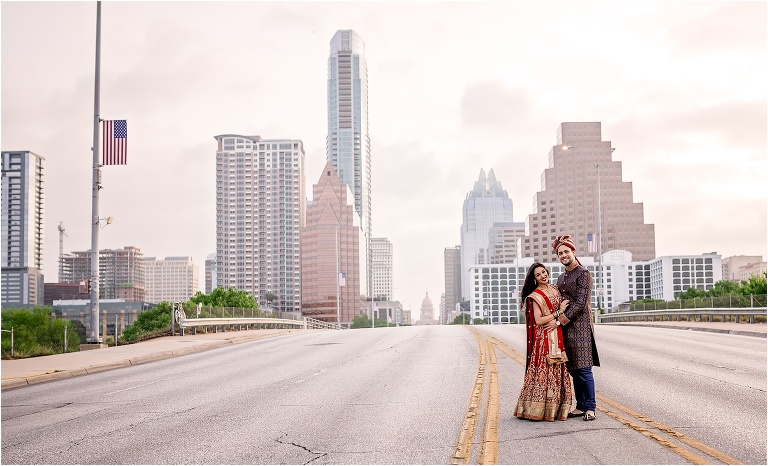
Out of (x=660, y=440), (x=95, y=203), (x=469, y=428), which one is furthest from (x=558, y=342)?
(x=95, y=203)

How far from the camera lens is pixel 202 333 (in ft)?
123

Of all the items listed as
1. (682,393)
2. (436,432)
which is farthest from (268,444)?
(682,393)

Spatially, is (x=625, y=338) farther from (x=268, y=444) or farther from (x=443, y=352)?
(x=268, y=444)

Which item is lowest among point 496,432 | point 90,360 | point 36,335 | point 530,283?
point 90,360

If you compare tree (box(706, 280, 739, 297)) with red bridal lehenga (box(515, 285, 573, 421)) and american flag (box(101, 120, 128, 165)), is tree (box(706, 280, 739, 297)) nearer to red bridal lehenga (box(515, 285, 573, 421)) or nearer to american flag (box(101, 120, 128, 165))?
american flag (box(101, 120, 128, 165))

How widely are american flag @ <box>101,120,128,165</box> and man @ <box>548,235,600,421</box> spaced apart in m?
21.1

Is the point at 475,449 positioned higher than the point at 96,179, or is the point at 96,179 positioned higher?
the point at 96,179

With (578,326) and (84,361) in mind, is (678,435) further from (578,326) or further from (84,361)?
(84,361)

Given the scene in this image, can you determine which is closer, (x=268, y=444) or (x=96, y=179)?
(x=268, y=444)

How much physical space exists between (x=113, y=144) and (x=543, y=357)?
71.3 feet

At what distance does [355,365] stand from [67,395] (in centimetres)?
677

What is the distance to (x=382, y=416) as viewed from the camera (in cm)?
1038

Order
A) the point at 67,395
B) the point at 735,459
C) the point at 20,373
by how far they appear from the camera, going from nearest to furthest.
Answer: the point at 735,459, the point at 67,395, the point at 20,373

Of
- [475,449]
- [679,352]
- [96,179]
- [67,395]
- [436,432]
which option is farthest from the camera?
[96,179]
